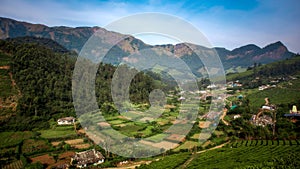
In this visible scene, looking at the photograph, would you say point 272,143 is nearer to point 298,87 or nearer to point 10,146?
point 10,146

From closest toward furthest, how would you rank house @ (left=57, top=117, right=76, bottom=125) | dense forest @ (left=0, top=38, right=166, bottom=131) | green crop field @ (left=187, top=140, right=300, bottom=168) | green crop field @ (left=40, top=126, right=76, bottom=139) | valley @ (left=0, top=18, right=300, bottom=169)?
green crop field @ (left=187, top=140, right=300, bottom=168), valley @ (left=0, top=18, right=300, bottom=169), green crop field @ (left=40, top=126, right=76, bottom=139), dense forest @ (left=0, top=38, right=166, bottom=131), house @ (left=57, top=117, right=76, bottom=125)

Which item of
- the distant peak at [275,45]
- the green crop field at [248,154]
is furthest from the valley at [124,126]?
the distant peak at [275,45]

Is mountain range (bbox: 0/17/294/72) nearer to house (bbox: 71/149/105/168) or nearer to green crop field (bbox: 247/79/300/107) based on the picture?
green crop field (bbox: 247/79/300/107)

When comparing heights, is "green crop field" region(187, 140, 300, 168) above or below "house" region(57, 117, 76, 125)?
above

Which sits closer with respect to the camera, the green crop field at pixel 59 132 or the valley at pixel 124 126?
the valley at pixel 124 126

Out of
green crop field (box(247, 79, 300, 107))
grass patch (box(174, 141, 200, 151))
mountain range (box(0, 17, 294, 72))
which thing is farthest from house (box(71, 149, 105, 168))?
mountain range (box(0, 17, 294, 72))

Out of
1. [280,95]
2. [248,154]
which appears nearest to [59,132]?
[248,154]

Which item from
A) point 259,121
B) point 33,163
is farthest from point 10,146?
point 259,121

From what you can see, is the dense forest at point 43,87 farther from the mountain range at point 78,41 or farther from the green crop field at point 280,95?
the mountain range at point 78,41
